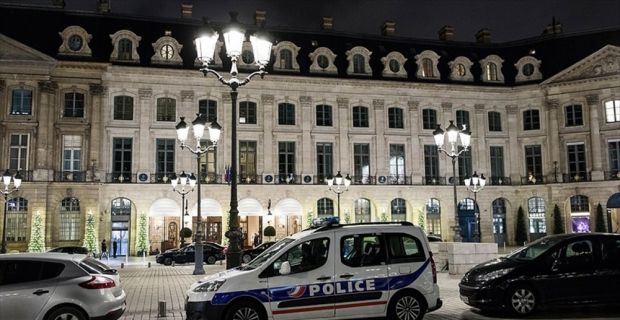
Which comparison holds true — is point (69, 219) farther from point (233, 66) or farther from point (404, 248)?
point (404, 248)

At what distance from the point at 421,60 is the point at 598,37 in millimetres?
14601

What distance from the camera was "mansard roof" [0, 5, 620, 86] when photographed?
38.9 meters

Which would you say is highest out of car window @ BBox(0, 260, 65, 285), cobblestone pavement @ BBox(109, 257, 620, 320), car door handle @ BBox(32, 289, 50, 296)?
car window @ BBox(0, 260, 65, 285)

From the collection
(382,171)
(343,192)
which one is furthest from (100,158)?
(382,171)

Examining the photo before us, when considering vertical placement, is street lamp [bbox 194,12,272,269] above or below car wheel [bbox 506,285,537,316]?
above

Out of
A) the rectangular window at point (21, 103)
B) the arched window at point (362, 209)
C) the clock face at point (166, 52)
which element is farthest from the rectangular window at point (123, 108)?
the arched window at point (362, 209)

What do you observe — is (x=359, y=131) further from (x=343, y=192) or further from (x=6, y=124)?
(x=6, y=124)

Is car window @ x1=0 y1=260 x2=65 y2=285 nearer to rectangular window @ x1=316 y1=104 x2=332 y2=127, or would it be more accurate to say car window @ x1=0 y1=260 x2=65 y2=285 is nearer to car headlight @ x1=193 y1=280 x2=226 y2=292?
car headlight @ x1=193 y1=280 x2=226 y2=292

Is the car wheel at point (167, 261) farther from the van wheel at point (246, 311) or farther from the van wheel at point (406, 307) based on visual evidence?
the van wheel at point (406, 307)

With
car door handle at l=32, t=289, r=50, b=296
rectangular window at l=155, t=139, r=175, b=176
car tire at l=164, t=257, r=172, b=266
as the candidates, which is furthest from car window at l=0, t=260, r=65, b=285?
rectangular window at l=155, t=139, r=175, b=176

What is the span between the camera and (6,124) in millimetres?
36719

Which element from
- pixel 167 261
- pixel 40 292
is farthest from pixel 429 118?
pixel 40 292

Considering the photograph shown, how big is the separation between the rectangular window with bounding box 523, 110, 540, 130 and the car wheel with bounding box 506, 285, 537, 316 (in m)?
36.9

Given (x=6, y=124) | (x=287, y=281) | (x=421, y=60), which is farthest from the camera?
(x=421, y=60)
